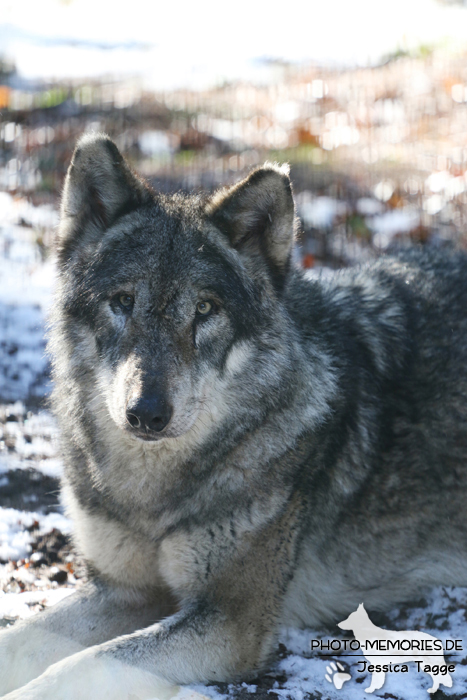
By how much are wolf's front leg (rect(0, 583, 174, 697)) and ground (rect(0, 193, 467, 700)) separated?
0.79ft

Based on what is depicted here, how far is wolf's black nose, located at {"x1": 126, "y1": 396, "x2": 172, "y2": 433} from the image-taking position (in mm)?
2936

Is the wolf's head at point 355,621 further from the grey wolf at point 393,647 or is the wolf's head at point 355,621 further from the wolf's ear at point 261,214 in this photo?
the wolf's ear at point 261,214

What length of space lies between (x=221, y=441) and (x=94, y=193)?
4.66ft

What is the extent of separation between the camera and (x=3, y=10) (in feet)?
51.9

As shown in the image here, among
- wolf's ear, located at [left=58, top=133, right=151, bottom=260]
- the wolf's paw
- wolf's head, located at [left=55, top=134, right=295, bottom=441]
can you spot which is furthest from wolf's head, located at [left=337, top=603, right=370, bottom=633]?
wolf's ear, located at [left=58, top=133, right=151, bottom=260]

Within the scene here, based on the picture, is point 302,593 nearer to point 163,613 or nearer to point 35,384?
point 163,613

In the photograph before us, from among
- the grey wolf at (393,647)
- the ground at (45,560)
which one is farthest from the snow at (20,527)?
the grey wolf at (393,647)

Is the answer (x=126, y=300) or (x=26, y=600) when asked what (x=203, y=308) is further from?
(x=26, y=600)

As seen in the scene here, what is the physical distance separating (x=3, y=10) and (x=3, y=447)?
1401 cm

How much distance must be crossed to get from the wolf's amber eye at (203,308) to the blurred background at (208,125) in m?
1.42

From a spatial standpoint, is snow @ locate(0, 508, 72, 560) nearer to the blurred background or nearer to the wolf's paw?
the blurred background

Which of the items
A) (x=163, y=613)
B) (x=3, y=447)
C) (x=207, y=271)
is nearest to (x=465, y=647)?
(x=163, y=613)

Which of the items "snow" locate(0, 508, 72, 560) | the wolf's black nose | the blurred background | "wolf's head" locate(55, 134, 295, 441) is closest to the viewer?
the wolf's black nose

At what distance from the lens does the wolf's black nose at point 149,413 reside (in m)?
2.94
